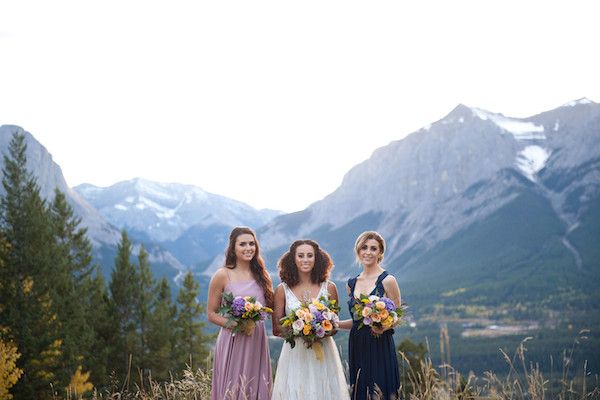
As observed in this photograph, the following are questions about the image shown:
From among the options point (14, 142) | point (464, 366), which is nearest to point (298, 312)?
point (14, 142)

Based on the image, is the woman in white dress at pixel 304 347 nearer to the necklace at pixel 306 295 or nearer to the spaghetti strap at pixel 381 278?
the necklace at pixel 306 295

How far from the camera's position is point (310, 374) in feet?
26.0

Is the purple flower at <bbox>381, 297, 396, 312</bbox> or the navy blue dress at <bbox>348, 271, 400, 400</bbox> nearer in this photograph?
the purple flower at <bbox>381, 297, 396, 312</bbox>

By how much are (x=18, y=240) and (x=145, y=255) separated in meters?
14.6

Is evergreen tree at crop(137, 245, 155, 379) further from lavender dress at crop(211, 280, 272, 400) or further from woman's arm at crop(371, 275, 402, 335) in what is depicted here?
woman's arm at crop(371, 275, 402, 335)

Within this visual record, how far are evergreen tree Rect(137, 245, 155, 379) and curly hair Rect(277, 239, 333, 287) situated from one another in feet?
105

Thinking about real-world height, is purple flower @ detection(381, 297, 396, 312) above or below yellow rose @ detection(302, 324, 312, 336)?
above

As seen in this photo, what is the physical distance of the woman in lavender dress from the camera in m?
8.19

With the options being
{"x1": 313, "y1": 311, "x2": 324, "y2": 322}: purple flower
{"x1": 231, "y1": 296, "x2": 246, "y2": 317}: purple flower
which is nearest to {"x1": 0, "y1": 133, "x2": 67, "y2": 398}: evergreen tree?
{"x1": 231, "y1": 296, "x2": 246, "y2": 317}: purple flower

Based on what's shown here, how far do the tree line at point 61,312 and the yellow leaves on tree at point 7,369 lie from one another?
37 mm

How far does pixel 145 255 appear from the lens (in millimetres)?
42188

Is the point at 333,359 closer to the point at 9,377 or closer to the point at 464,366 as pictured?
the point at 9,377

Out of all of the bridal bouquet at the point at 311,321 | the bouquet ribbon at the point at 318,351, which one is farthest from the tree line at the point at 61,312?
the bridal bouquet at the point at 311,321

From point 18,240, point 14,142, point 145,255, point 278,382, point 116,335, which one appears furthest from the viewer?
point 145,255
